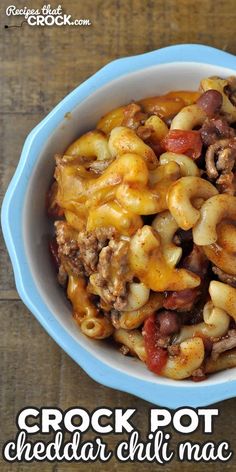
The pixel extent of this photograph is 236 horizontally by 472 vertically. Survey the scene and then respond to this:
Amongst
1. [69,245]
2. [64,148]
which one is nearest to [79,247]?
[69,245]

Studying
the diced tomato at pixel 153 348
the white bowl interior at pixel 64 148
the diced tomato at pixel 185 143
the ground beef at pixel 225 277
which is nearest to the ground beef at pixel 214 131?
the diced tomato at pixel 185 143

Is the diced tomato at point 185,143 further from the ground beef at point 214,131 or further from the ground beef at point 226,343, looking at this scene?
the ground beef at point 226,343

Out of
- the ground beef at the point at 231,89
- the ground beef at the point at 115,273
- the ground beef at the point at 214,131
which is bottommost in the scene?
A: the ground beef at the point at 115,273

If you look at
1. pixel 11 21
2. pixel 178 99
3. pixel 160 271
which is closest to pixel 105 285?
pixel 160 271

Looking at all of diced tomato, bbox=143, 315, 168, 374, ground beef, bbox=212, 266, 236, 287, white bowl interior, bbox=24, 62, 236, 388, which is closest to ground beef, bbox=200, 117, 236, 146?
white bowl interior, bbox=24, 62, 236, 388

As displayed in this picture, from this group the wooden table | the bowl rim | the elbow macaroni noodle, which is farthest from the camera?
the wooden table

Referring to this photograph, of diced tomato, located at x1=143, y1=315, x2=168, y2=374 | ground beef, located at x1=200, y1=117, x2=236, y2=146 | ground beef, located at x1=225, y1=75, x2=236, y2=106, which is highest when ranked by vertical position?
ground beef, located at x1=225, y1=75, x2=236, y2=106

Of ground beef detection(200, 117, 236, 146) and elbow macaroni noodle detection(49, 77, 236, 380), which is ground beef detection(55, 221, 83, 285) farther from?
ground beef detection(200, 117, 236, 146)
